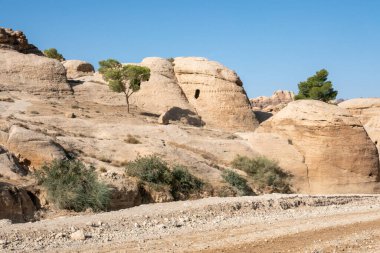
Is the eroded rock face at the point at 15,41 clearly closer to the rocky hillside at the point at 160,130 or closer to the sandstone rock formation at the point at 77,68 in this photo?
the rocky hillside at the point at 160,130

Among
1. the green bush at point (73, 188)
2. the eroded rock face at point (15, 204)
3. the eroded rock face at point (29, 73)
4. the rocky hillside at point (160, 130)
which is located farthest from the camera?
the eroded rock face at point (29, 73)

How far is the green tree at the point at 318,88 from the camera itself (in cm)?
5159

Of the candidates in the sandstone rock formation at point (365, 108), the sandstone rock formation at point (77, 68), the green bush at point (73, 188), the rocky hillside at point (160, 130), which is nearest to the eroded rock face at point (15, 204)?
the rocky hillside at point (160, 130)

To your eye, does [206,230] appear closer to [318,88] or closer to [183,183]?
[183,183]

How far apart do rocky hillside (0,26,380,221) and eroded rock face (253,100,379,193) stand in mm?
51

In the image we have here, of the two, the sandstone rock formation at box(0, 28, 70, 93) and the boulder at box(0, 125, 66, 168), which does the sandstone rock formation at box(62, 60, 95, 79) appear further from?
the boulder at box(0, 125, 66, 168)

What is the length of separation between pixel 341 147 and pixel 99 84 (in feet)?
67.6

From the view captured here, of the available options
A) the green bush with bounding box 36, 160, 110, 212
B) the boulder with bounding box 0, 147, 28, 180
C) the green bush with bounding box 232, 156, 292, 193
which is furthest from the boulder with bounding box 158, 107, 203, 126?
the green bush with bounding box 36, 160, 110, 212

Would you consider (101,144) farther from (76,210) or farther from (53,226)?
(53,226)

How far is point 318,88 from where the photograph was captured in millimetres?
51750

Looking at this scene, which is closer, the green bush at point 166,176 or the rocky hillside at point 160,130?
the green bush at point 166,176

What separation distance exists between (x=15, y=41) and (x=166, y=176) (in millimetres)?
26034

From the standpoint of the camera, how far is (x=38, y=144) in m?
20.6

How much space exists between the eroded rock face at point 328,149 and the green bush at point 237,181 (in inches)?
160
